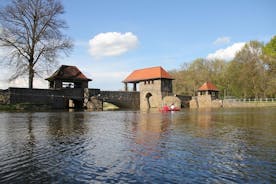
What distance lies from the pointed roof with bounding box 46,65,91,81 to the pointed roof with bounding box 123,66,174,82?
1647 centimetres

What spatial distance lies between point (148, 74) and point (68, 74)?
20.2 m

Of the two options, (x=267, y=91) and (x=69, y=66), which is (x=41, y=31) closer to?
(x=69, y=66)

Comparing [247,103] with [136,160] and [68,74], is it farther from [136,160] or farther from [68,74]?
[136,160]

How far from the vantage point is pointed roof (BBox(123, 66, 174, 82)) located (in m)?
56.6

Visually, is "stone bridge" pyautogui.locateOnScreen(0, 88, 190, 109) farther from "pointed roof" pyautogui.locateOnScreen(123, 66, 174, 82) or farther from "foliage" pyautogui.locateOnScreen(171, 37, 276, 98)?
"foliage" pyautogui.locateOnScreen(171, 37, 276, 98)

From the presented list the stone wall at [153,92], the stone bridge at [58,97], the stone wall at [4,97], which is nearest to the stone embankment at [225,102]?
the stone wall at [153,92]

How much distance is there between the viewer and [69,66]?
45281 mm

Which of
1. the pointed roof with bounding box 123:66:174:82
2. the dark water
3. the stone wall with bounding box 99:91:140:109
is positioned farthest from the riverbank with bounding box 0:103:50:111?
the pointed roof with bounding box 123:66:174:82

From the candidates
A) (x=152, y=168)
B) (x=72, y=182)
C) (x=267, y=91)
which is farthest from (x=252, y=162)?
(x=267, y=91)

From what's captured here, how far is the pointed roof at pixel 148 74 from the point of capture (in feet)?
186

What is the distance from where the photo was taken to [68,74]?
143 ft

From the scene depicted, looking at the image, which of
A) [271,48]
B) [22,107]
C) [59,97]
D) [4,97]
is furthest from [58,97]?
[271,48]

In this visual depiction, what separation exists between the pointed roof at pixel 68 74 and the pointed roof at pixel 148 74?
16471 mm

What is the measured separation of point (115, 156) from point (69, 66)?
39.1 meters
